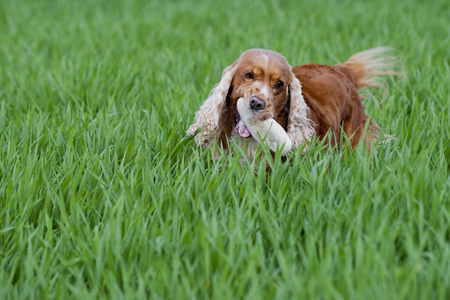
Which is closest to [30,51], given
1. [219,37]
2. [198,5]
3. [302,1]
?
[219,37]

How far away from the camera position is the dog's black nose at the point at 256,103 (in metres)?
2.61

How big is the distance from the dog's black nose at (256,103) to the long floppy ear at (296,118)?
28 centimetres

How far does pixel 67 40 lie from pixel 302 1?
12.7 ft

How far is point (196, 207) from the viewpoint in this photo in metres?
2.30

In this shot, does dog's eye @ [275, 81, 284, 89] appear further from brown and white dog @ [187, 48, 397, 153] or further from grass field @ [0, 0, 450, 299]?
grass field @ [0, 0, 450, 299]

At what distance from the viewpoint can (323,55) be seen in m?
5.16

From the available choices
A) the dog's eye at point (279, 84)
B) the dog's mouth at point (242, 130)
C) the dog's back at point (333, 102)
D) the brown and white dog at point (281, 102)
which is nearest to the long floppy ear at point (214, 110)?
the brown and white dog at point (281, 102)

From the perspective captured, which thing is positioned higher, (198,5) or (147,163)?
(147,163)

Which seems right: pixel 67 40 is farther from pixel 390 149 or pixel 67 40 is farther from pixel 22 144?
pixel 390 149

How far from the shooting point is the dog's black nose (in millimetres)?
2607

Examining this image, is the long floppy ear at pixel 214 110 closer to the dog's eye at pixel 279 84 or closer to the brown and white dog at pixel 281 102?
the brown and white dog at pixel 281 102

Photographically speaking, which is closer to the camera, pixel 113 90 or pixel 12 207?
pixel 12 207

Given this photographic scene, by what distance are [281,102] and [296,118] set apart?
11cm

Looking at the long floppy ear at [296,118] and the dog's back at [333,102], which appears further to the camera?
the dog's back at [333,102]
